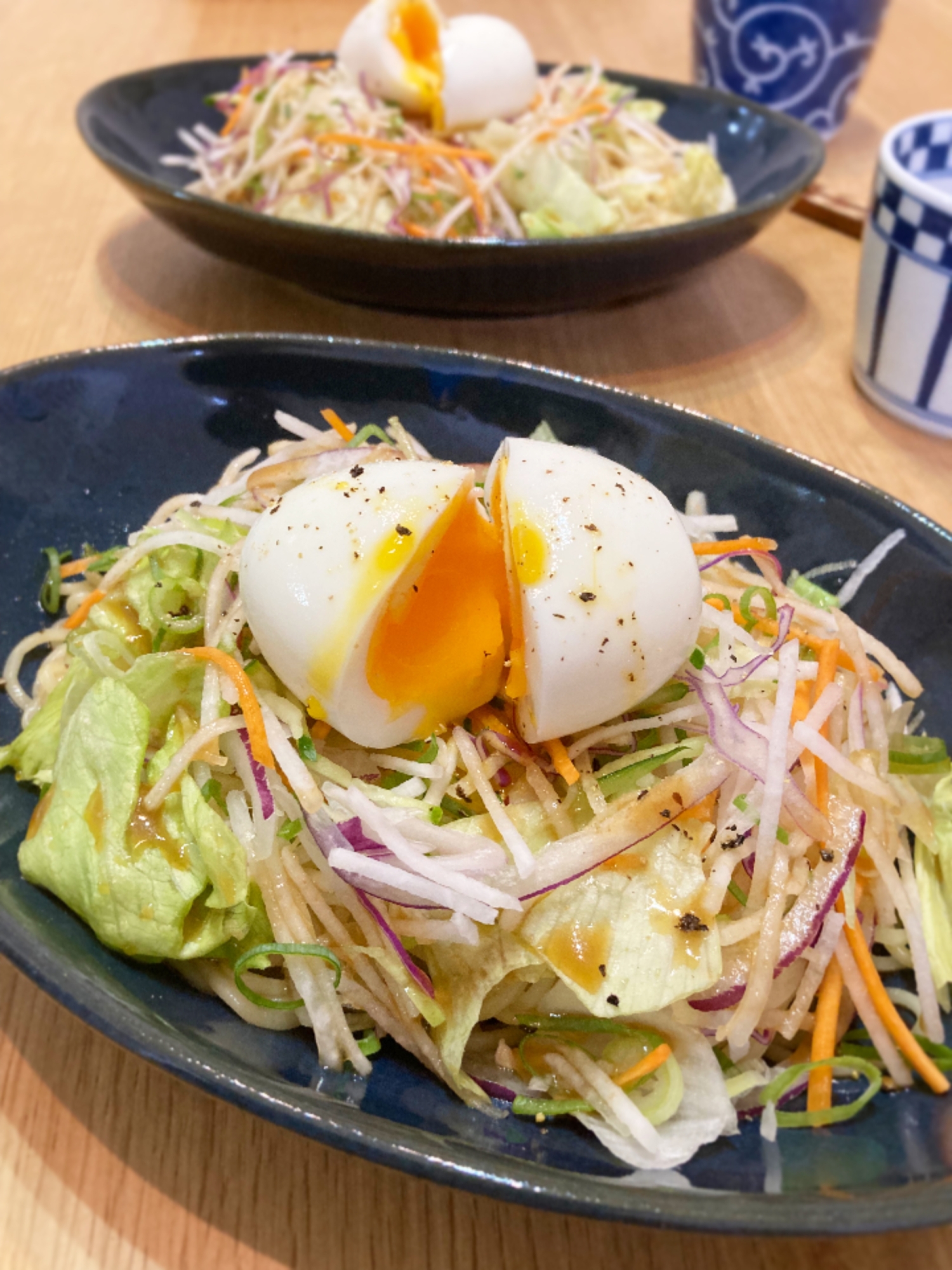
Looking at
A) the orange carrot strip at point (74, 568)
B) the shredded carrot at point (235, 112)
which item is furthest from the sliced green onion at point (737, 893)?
the shredded carrot at point (235, 112)

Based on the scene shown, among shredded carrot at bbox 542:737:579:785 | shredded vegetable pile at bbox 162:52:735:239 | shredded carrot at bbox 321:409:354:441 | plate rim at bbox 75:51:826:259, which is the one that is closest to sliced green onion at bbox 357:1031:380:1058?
shredded carrot at bbox 542:737:579:785

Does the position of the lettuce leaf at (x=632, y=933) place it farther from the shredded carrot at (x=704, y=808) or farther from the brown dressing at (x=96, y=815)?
the brown dressing at (x=96, y=815)

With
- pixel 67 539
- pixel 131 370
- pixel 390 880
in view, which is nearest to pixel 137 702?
pixel 390 880

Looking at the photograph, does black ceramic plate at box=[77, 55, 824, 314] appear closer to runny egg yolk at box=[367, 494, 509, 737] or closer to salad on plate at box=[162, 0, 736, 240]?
salad on plate at box=[162, 0, 736, 240]

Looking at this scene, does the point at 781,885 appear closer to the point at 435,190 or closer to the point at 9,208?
the point at 435,190

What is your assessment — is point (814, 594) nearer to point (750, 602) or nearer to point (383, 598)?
point (750, 602)

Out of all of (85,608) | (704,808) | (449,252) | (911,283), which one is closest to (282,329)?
(449,252)
